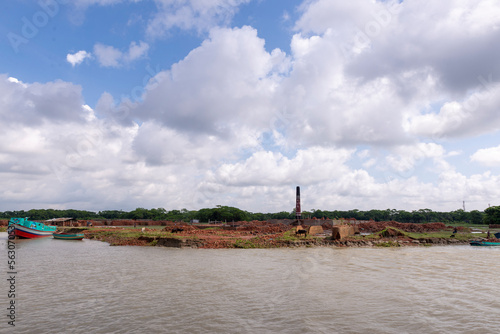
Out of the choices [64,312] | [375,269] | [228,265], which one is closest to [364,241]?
[375,269]

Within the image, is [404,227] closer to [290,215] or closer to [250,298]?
[250,298]

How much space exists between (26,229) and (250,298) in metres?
44.1

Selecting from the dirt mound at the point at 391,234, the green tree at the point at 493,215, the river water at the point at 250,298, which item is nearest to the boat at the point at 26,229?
the river water at the point at 250,298

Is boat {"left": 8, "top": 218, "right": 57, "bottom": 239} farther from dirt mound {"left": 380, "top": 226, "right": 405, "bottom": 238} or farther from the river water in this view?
dirt mound {"left": 380, "top": 226, "right": 405, "bottom": 238}

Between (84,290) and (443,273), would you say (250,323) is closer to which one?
(84,290)

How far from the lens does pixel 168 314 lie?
9758mm

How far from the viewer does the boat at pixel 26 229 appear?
136 ft

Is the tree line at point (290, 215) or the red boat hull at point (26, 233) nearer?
the red boat hull at point (26, 233)

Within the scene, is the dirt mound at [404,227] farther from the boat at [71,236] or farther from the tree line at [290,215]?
the boat at [71,236]

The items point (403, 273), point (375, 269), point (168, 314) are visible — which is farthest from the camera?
point (375, 269)

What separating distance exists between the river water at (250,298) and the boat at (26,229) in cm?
2712

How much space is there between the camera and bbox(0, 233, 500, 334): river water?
347 inches

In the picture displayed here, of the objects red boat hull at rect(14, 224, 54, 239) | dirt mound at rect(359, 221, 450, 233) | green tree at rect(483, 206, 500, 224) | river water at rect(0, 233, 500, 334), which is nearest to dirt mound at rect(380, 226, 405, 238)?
river water at rect(0, 233, 500, 334)

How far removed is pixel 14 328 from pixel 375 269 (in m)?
17.5
